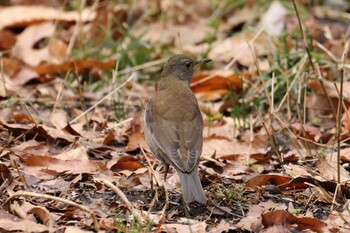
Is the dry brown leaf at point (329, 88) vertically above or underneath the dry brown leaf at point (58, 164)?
underneath

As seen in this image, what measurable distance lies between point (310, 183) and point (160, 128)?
1126mm

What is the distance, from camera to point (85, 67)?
8891 millimetres

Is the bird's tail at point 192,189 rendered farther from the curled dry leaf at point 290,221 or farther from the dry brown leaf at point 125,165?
the dry brown leaf at point 125,165

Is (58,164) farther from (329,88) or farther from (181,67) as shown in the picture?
(329,88)

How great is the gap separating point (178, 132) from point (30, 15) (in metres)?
5.06

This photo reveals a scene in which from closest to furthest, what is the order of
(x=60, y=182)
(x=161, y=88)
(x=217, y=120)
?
1. (x=60, y=182)
2. (x=161, y=88)
3. (x=217, y=120)

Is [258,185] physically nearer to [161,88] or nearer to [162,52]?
A: [161,88]

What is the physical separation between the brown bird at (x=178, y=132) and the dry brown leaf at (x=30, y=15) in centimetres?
Answer: 388

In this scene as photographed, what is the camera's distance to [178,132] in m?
5.98

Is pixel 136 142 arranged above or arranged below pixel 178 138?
below

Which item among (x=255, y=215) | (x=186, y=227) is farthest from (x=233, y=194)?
(x=186, y=227)

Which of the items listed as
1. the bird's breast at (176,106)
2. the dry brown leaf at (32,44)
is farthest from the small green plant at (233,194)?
the dry brown leaf at (32,44)

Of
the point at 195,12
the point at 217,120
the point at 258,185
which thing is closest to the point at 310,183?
the point at 258,185

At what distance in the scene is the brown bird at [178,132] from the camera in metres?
5.54
